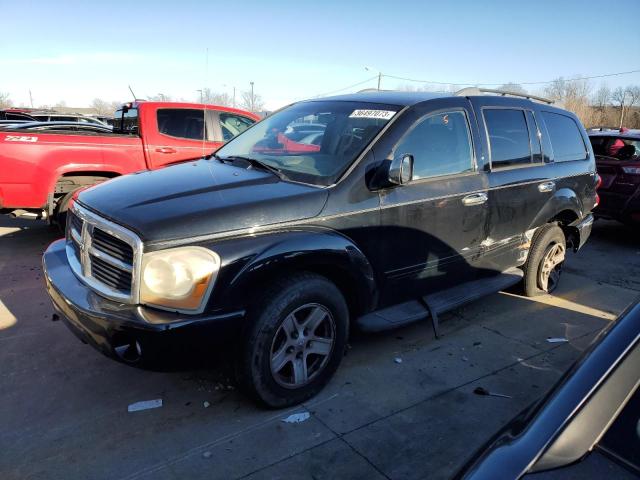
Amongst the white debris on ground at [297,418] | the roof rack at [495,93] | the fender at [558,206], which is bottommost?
the white debris on ground at [297,418]

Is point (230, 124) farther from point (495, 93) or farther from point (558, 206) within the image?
point (558, 206)

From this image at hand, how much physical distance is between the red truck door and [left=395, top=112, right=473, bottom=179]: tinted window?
4.24m

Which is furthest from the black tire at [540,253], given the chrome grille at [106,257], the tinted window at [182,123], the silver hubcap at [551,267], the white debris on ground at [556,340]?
the tinted window at [182,123]

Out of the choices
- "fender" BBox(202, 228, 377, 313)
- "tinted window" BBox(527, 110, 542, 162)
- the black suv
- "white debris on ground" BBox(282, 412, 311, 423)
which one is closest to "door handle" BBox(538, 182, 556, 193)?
the black suv

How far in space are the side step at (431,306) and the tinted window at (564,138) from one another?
4.83ft

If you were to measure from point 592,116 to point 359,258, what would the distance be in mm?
56802

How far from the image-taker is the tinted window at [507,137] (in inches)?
163

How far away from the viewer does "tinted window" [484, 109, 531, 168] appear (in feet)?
13.6

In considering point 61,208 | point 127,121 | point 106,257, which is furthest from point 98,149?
point 106,257

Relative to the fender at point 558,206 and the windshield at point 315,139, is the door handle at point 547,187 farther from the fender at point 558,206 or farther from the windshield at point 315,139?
the windshield at point 315,139

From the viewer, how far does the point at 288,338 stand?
2.99 metres

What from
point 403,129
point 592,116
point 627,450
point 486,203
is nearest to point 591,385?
point 627,450

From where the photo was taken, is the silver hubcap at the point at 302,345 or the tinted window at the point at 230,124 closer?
the silver hubcap at the point at 302,345

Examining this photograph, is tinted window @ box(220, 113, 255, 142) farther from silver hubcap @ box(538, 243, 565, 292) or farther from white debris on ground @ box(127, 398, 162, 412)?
white debris on ground @ box(127, 398, 162, 412)
